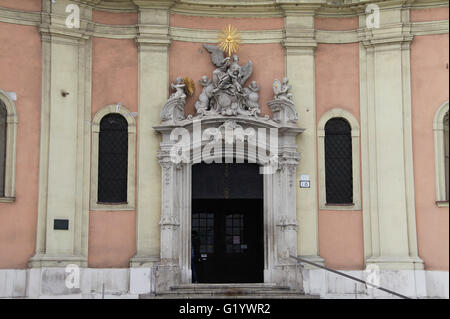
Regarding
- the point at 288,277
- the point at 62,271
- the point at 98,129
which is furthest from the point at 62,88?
the point at 288,277

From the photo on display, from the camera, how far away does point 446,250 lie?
19.0 meters

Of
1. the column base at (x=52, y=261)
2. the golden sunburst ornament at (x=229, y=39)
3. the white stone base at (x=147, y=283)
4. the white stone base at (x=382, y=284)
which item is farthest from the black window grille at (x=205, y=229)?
the golden sunburst ornament at (x=229, y=39)

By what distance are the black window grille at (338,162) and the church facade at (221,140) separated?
4 cm

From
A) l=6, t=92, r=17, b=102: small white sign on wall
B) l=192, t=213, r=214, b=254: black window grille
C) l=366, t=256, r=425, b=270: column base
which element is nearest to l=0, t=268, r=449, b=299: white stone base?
l=366, t=256, r=425, b=270: column base

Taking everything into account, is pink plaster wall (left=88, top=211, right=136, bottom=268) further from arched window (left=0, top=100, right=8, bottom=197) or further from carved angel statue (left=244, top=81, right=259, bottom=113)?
carved angel statue (left=244, top=81, right=259, bottom=113)

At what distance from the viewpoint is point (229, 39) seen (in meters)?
20.3

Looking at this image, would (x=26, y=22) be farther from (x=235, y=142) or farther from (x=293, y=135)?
(x=293, y=135)

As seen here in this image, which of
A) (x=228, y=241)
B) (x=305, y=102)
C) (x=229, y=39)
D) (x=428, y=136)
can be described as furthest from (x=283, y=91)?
(x=228, y=241)

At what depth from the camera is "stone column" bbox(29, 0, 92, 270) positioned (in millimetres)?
18875

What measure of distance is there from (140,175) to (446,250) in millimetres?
7486

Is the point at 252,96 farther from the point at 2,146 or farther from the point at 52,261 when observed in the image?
the point at 52,261

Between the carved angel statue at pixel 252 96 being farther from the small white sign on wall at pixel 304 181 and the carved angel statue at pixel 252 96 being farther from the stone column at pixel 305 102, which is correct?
the small white sign on wall at pixel 304 181

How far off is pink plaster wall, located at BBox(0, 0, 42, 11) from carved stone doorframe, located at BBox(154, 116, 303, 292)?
413 centimetres

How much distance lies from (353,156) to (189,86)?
4.42 metres
